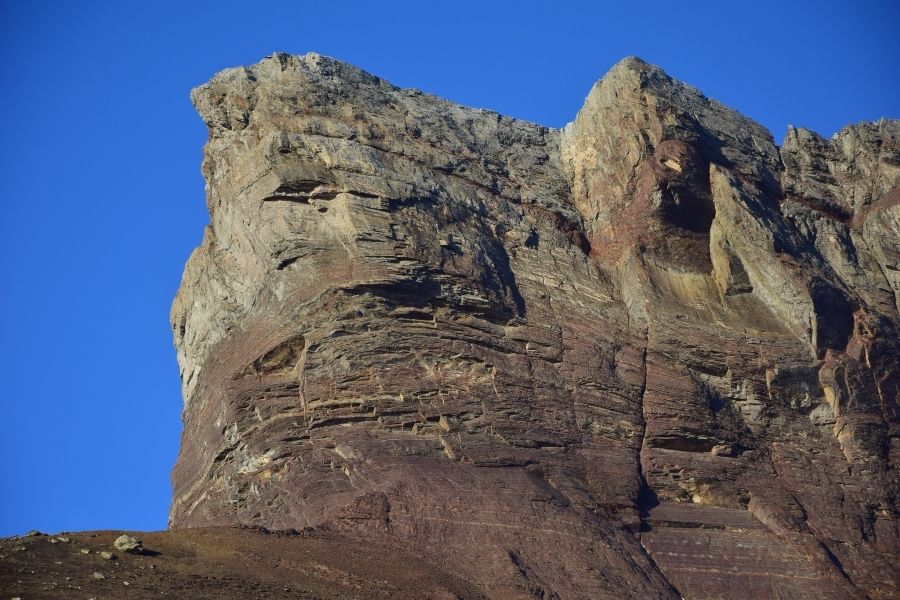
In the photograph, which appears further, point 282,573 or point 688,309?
point 688,309

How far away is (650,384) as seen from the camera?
42750 millimetres

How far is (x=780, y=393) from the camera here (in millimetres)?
44281

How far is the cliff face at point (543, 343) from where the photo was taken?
3706 centimetres

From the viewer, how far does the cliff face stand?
37062 mm

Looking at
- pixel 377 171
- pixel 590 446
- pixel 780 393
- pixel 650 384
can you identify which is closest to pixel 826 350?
pixel 780 393

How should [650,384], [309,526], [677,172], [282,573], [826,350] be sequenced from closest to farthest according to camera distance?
1. [282,573]
2. [309,526]
3. [650,384]
4. [826,350]
5. [677,172]

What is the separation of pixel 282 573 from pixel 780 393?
18.8 meters

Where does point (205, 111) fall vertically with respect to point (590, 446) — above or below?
above

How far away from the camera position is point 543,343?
139ft

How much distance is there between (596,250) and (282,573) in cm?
2014

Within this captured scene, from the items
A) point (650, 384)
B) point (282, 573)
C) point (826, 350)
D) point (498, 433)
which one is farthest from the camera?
point (826, 350)

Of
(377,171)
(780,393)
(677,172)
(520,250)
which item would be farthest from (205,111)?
(780,393)

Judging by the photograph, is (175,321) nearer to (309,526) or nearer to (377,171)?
(377,171)

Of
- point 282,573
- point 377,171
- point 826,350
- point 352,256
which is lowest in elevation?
point 282,573
